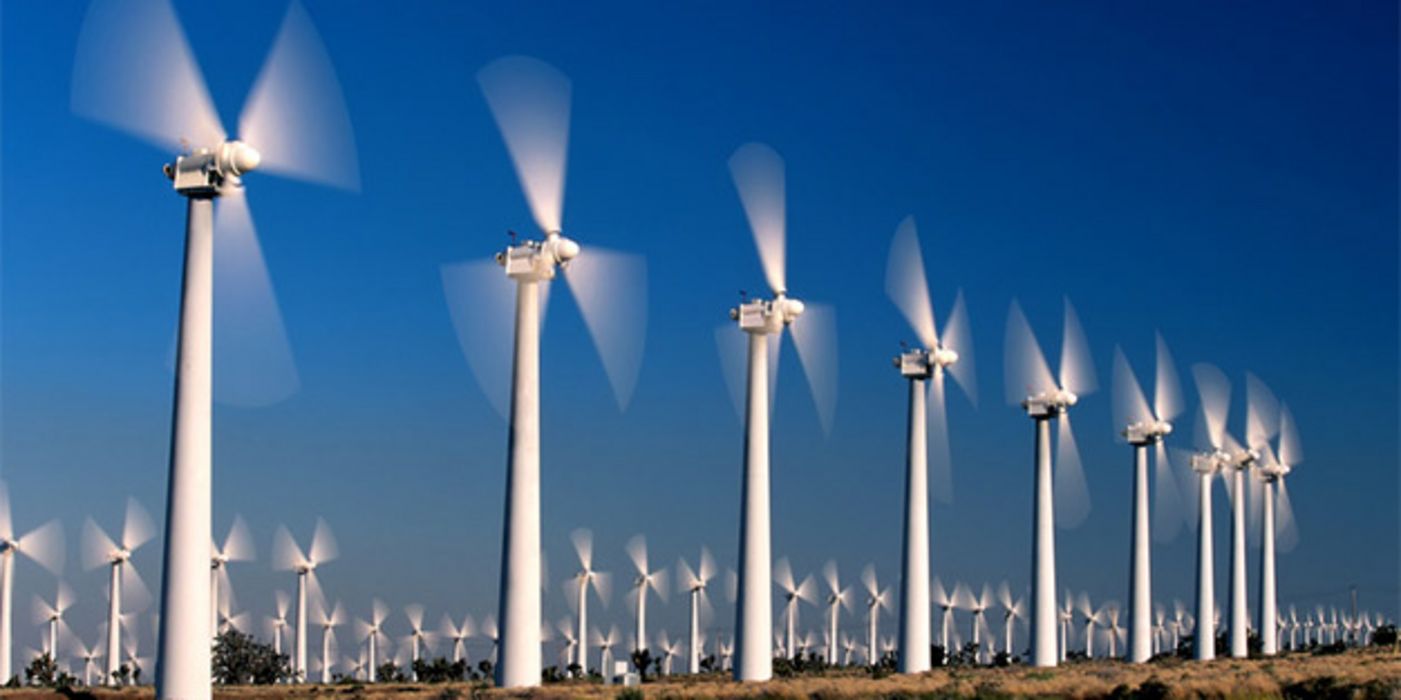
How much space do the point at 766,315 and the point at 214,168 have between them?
3296 cm

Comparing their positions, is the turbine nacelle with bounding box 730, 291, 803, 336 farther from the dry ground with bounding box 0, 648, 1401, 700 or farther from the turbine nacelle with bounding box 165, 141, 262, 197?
the turbine nacelle with bounding box 165, 141, 262, 197

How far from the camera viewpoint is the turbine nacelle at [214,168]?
159ft

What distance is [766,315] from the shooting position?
7744 cm

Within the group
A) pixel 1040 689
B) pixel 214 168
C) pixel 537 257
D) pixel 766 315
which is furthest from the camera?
pixel 766 315

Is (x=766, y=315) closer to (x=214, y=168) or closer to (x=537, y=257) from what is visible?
(x=537, y=257)

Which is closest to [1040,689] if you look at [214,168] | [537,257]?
[537,257]

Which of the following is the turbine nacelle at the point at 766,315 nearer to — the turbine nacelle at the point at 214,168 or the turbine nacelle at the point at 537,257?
the turbine nacelle at the point at 537,257

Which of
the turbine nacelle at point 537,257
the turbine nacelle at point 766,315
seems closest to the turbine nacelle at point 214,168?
the turbine nacelle at point 537,257

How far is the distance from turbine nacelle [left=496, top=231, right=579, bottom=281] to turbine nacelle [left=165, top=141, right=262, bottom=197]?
15.3 meters

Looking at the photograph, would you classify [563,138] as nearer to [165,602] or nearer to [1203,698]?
[165,602]

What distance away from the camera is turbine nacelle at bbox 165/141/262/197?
4847 cm

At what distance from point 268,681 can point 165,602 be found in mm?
106504

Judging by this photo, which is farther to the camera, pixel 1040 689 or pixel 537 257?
pixel 537 257

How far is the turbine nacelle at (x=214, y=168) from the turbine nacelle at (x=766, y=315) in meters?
32.0
